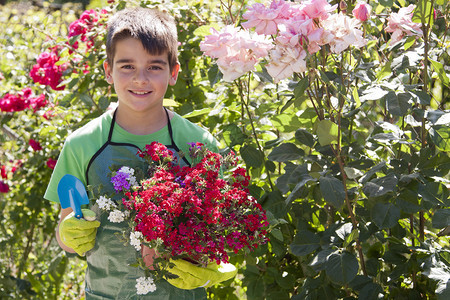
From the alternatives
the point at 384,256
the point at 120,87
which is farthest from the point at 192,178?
the point at 384,256

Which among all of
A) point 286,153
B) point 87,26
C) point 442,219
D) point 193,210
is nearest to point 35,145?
point 87,26

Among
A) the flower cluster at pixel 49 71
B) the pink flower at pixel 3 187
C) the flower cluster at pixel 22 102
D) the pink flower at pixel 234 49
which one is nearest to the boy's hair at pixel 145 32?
the pink flower at pixel 234 49

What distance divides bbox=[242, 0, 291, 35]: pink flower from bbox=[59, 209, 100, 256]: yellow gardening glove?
63 cm

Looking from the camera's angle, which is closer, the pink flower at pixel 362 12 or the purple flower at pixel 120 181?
the purple flower at pixel 120 181

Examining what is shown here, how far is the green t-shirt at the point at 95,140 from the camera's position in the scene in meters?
1.65

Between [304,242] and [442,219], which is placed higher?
[442,219]

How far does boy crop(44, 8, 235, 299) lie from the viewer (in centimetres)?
161

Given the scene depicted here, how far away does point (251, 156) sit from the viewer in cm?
209

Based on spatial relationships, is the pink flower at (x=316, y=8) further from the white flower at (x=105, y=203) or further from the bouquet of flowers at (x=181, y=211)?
the white flower at (x=105, y=203)

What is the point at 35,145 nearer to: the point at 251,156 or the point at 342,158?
the point at 251,156

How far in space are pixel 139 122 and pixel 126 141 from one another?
0.07 metres

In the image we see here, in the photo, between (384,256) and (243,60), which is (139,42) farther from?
(384,256)

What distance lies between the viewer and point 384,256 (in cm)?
190

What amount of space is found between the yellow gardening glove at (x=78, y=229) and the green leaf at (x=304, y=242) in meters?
0.64
